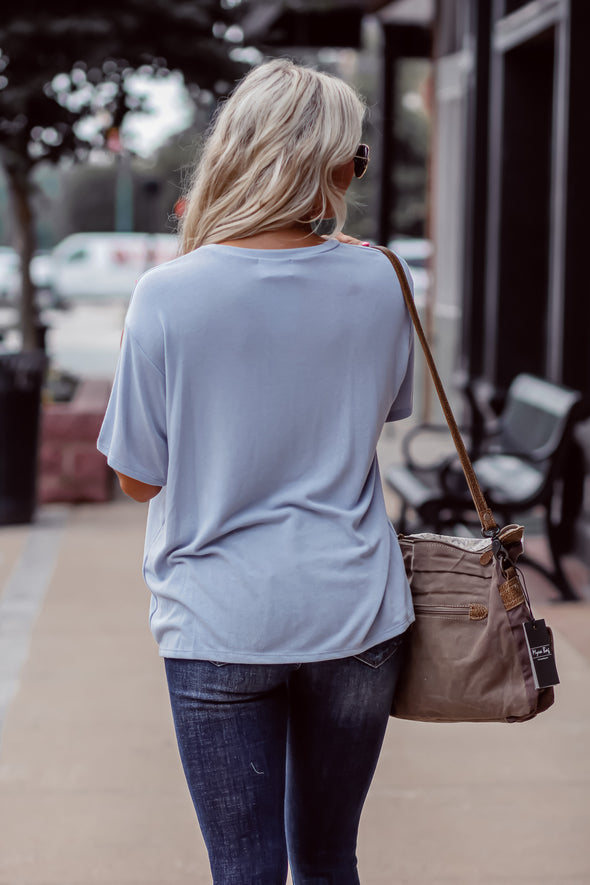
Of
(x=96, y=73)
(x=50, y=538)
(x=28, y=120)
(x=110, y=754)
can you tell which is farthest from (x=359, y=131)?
(x=28, y=120)

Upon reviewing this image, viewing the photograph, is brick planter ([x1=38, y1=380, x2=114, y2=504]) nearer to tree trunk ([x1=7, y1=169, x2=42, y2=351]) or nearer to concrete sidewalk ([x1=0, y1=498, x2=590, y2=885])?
tree trunk ([x1=7, y1=169, x2=42, y2=351])

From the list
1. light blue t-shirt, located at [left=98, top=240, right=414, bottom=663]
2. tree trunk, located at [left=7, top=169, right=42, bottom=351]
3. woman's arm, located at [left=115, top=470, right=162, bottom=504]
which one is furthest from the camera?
tree trunk, located at [left=7, top=169, right=42, bottom=351]

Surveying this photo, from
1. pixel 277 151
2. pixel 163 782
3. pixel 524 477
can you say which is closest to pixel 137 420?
pixel 277 151

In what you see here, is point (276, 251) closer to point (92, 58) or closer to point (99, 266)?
point (92, 58)

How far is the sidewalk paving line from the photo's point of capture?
4.96 m

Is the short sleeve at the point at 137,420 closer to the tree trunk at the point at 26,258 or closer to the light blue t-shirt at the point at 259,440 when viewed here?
the light blue t-shirt at the point at 259,440

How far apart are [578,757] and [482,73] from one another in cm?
700

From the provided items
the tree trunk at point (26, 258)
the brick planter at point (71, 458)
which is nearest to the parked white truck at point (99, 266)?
→ the tree trunk at point (26, 258)

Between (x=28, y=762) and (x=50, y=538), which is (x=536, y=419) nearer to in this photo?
(x=50, y=538)

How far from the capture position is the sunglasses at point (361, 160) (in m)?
1.92

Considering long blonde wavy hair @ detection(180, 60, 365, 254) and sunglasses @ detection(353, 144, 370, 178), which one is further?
sunglasses @ detection(353, 144, 370, 178)

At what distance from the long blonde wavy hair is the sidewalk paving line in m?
2.98

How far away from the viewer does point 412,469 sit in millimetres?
7246

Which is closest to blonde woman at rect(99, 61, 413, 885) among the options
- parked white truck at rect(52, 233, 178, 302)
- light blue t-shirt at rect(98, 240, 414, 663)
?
light blue t-shirt at rect(98, 240, 414, 663)
